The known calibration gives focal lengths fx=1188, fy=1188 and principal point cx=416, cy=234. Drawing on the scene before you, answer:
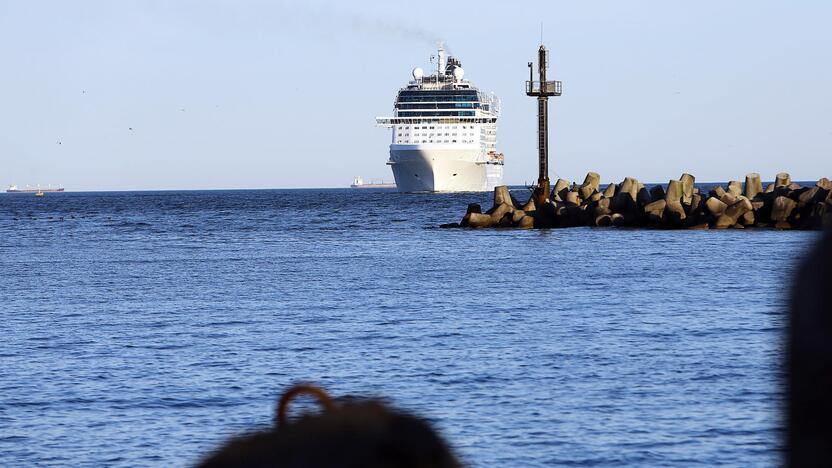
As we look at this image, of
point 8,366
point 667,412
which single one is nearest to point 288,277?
point 8,366

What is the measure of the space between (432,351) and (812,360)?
12.9 m

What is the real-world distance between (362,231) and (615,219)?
11.0 m

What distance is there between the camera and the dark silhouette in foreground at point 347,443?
111cm

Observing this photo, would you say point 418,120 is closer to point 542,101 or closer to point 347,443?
point 542,101

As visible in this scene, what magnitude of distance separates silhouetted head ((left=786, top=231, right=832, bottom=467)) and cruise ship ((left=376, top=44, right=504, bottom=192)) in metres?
105

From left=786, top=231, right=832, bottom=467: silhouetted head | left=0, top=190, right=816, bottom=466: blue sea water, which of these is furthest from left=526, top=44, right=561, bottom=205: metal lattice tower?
left=786, top=231, right=832, bottom=467: silhouetted head

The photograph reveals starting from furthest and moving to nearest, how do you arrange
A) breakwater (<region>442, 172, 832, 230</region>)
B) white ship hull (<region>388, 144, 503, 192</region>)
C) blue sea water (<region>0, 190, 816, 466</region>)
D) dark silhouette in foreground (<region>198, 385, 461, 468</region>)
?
white ship hull (<region>388, 144, 503, 192</region>) → breakwater (<region>442, 172, 832, 230</region>) → blue sea water (<region>0, 190, 816, 466</region>) → dark silhouette in foreground (<region>198, 385, 461, 468</region>)

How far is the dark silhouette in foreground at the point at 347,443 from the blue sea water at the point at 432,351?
387 mm

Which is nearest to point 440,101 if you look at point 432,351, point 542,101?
point 542,101

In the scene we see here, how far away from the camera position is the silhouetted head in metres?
1.11

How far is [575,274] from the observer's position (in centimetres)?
2580

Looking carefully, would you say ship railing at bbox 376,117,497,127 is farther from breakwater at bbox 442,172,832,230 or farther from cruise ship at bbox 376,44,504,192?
breakwater at bbox 442,172,832,230

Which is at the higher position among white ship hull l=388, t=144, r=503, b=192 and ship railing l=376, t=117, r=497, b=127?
ship railing l=376, t=117, r=497, b=127

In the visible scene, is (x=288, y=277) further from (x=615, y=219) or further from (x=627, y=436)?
(x=615, y=219)
